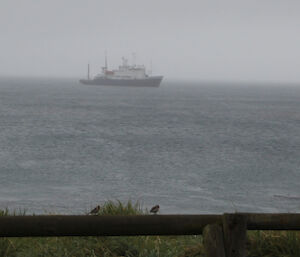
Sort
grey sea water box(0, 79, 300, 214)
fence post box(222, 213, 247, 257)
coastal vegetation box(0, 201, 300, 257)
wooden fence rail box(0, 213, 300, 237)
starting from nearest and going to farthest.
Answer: wooden fence rail box(0, 213, 300, 237) < fence post box(222, 213, 247, 257) < coastal vegetation box(0, 201, 300, 257) < grey sea water box(0, 79, 300, 214)

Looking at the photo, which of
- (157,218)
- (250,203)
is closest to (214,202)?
(250,203)

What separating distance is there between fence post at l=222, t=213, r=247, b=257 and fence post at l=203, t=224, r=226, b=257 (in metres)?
0.04

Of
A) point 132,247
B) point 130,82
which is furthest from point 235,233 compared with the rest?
point 130,82

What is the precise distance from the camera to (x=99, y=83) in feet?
538

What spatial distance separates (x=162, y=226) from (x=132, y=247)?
212 centimetres

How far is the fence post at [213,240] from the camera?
3.12m

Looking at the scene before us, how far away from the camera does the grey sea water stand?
2202 cm

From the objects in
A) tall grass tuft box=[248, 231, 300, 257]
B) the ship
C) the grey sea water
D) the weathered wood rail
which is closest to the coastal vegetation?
tall grass tuft box=[248, 231, 300, 257]

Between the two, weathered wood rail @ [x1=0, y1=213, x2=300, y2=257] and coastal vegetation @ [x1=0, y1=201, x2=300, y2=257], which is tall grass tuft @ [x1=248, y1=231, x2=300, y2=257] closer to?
coastal vegetation @ [x1=0, y1=201, x2=300, y2=257]

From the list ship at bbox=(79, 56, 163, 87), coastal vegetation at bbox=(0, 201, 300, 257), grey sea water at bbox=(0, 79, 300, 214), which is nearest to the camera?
coastal vegetation at bbox=(0, 201, 300, 257)

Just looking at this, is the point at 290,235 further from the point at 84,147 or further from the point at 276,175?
the point at 84,147

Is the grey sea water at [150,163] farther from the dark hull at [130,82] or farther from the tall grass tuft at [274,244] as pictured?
the dark hull at [130,82]

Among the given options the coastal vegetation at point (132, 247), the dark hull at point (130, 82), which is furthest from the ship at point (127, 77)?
the coastal vegetation at point (132, 247)

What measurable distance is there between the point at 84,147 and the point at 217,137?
1269cm
